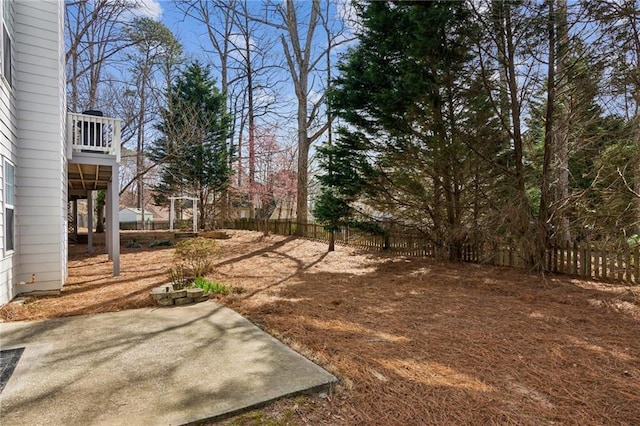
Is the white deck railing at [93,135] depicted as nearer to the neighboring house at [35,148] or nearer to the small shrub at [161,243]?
the neighboring house at [35,148]

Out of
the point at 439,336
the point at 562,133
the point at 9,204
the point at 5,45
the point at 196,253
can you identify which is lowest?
the point at 439,336

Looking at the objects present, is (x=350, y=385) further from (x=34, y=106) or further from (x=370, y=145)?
(x=370, y=145)

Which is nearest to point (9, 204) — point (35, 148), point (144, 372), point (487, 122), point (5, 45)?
point (35, 148)

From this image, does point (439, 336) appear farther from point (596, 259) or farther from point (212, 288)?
point (596, 259)

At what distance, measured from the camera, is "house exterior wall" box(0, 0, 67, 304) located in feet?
17.4

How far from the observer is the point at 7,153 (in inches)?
185

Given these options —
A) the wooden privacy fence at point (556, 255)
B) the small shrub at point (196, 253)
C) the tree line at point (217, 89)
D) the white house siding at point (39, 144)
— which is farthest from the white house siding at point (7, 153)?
the tree line at point (217, 89)

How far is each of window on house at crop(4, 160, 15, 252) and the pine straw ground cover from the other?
3.02 ft

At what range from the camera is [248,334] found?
3.68 meters

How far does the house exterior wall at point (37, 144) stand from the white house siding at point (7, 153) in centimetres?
7

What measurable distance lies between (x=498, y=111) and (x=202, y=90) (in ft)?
51.2

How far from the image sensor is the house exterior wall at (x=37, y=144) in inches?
209

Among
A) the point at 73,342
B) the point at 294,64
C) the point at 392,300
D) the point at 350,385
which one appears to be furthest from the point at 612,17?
the point at 294,64

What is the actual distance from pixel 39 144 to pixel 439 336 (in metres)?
6.40
